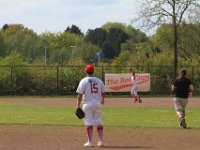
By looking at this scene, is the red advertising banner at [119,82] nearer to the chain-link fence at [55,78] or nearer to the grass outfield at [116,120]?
the chain-link fence at [55,78]

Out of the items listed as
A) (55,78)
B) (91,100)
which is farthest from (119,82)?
(91,100)

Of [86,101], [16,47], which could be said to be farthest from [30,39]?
[86,101]

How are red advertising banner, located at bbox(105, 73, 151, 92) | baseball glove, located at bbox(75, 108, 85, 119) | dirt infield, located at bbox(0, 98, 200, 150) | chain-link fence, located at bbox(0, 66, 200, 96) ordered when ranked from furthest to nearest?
chain-link fence, located at bbox(0, 66, 200, 96) → red advertising banner, located at bbox(105, 73, 151, 92) → baseball glove, located at bbox(75, 108, 85, 119) → dirt infield, located at bbox(0, 98, 200, 150)

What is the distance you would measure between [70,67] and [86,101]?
1368 inches

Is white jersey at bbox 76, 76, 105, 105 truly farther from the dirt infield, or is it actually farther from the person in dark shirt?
the person in dark shirt

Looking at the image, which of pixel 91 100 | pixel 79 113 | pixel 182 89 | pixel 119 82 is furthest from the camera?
pixel 119 82

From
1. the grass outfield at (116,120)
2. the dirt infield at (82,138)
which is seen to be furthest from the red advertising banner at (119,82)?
the dirt infield at (82,138)

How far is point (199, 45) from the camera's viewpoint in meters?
66.9

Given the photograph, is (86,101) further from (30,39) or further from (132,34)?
(132,34)

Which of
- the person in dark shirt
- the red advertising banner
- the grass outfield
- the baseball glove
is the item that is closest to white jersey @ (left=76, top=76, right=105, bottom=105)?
the baseball glove

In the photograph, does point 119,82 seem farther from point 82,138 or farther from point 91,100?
point 91,100

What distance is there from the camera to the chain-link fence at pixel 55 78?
4591 centimetres

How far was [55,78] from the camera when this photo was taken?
4709cm

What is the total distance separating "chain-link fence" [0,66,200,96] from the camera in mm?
45906
